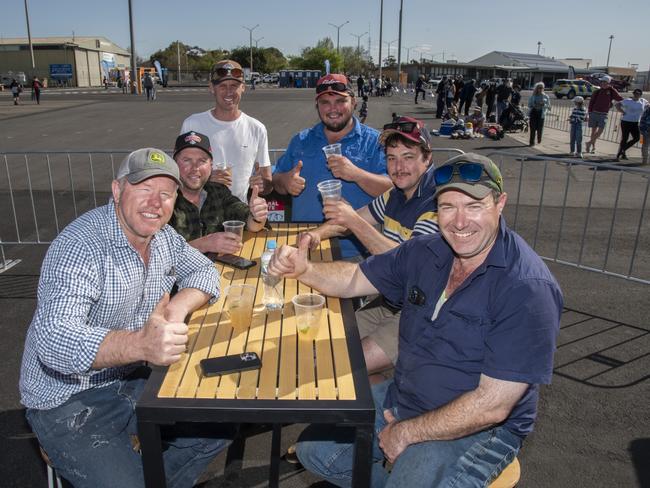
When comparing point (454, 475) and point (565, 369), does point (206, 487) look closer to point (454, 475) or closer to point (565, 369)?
point (454, 475)

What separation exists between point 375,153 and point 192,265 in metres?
2.11

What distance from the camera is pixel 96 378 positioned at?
2.49m

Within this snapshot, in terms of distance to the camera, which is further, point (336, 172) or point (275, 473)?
point (336, 172)

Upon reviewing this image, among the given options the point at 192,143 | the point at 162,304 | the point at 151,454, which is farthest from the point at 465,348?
the point at 192,143

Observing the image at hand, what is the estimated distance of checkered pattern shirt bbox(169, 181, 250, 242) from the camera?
3.78 m

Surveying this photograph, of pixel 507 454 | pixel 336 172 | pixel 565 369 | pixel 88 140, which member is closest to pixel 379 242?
pixel 336 172

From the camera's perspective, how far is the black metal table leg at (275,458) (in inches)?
124

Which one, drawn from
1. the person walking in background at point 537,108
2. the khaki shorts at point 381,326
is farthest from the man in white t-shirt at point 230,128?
the person walking in background at point 537,108

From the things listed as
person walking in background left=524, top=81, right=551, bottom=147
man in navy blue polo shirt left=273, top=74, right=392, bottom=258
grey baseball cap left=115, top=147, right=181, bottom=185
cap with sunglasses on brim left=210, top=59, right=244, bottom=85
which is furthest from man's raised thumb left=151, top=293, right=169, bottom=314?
person walking in background left=524, top=81, right=551, bottom=147

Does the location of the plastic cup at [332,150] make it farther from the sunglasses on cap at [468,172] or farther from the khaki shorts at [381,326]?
the sunglasses on cap at [468,172]

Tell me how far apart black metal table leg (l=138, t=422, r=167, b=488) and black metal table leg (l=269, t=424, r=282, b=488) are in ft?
3.87

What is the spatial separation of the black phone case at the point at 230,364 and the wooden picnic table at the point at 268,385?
0.02 m

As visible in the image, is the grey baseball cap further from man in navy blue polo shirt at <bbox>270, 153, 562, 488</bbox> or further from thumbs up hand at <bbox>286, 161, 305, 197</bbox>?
thumbs up hand at <bbox>286, 161, 305, 197</bbox>

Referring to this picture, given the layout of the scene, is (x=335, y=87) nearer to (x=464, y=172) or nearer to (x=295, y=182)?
(x=295, y=182)
